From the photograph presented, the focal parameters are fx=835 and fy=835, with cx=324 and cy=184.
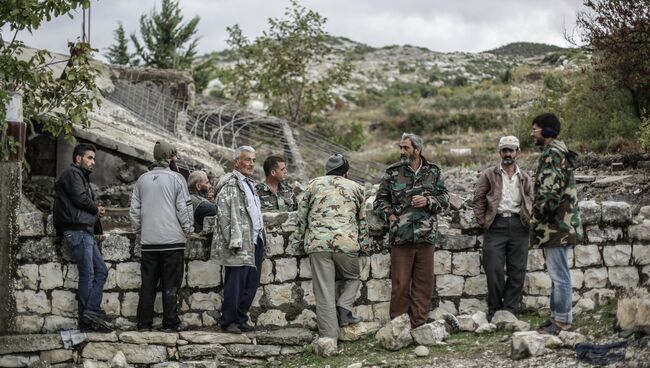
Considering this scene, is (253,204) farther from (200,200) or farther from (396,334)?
(396,334)

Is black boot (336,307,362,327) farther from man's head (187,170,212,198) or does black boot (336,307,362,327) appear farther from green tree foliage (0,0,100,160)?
green tree foliage (0,0,100,160)

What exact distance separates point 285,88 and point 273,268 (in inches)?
721

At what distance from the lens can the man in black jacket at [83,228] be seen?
8.26 m

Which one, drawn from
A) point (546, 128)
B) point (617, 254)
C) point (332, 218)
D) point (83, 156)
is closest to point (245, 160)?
point (332, 218)

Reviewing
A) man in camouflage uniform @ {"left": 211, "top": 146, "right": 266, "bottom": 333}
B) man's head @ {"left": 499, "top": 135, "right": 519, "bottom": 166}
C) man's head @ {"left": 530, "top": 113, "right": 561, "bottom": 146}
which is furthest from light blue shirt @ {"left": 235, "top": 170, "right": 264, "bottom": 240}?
man's head @ {"left": 530, "top": 113, "right": 561, "bottom": 146}

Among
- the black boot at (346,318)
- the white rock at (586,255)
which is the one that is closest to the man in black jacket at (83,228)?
the black boot at (346,318)

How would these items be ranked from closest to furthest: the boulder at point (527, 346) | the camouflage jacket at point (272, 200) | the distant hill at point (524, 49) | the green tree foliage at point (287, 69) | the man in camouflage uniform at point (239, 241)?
the boulder at point (527, 346)
the man in camouflage uniform at point (239, 241)
the camouflage jacket at point (272, 200)
the green tree foliage at point (287, 69)
the distant hill at point (524, 49)

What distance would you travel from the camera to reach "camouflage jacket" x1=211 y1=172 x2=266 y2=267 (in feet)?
26.7

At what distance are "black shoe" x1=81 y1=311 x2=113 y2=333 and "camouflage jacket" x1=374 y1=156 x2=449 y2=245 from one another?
9.73 ft

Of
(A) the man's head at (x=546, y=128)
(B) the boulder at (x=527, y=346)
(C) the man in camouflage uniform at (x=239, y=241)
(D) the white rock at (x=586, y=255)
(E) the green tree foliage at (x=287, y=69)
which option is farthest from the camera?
(E) the green tree foliage at (x=287, y=69)

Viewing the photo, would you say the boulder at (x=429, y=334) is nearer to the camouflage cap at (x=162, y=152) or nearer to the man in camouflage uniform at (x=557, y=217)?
the man in camouflage uniform at (x=557, y=217)

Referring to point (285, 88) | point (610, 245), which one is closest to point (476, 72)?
point (285, 88)

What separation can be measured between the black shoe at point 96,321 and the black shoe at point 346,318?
91.5 inches

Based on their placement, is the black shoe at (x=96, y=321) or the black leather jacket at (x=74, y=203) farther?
the black shoe at (x=96, y=321)
